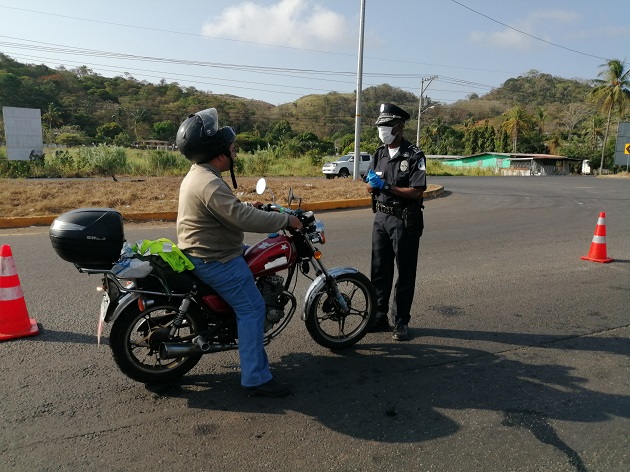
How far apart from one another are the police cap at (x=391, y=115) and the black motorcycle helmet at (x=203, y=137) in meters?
1.54

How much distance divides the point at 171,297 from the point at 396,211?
6.67 feet

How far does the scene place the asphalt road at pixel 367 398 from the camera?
104 inches

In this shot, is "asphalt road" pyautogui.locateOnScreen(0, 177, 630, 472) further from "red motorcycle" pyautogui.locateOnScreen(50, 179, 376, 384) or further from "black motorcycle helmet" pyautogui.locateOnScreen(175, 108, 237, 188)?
"black motorcycle helmet" pyautogui.locateOnScreen(175, 108, 237, 188)

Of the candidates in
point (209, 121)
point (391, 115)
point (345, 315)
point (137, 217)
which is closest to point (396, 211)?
point (391, 115)

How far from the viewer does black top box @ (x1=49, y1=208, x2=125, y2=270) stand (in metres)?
3.02

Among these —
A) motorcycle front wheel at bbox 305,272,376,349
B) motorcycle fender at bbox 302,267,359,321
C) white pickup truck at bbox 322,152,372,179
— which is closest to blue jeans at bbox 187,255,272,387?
motorcycle fender at bbox 302,267,359,321

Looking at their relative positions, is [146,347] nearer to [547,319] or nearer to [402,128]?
[402,128]

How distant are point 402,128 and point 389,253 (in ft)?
3.70

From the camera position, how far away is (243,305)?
10.6ft

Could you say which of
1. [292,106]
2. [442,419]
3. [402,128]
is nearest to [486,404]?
[442,419]

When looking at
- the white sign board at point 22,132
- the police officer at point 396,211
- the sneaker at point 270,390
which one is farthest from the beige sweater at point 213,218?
the white sign board at point 22,132

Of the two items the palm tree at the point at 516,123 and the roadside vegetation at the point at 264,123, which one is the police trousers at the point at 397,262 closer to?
the roadside vegetation at the point at 264,123

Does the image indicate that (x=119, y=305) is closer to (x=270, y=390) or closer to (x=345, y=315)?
(x=270, y=390)

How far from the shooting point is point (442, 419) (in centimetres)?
303
